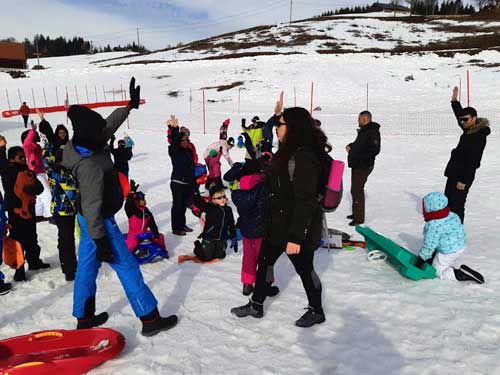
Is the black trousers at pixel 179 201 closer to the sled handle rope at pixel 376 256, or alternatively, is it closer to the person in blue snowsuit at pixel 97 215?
the person in blue snowsuit at pixel 97 215

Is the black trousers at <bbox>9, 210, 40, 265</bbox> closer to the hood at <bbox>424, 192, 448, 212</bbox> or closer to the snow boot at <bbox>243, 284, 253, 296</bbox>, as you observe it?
the snow boot at <bbox>243, 284, 253, 296</bbox>

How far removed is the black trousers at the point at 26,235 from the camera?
15.4ft

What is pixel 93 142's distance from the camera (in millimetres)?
3000

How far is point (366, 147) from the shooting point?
6.39 metres

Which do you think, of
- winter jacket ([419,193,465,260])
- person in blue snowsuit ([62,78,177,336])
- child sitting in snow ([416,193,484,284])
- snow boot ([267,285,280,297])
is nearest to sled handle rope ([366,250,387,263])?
child sitting in snow ([416,193,484,284])

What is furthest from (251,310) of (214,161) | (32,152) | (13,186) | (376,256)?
(32,152)

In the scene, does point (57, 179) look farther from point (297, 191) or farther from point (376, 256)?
point (376, 256)

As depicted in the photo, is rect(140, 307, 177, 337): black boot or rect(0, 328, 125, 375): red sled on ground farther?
rect(140, 307, 177, 337): black boot

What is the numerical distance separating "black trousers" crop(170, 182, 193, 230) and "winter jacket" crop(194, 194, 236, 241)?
95 cm

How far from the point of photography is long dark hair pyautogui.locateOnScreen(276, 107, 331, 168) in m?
3.05

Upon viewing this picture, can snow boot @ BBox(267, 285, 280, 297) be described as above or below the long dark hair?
below

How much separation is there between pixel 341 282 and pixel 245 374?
2002 mm

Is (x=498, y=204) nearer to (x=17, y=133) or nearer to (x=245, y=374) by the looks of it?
(x=245, y=374)

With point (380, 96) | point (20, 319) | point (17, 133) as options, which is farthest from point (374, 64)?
point (20, 319)
